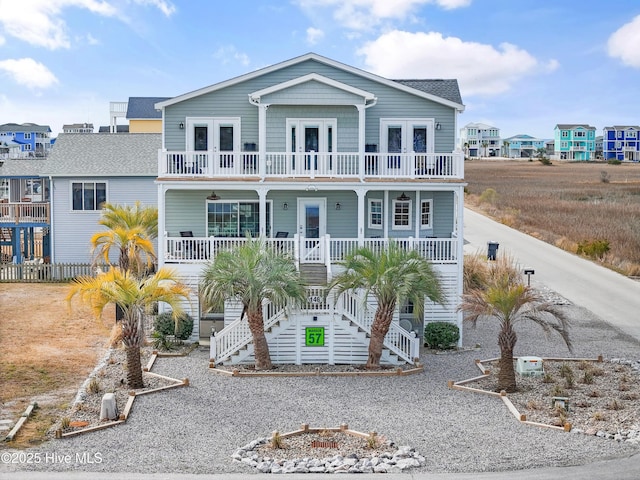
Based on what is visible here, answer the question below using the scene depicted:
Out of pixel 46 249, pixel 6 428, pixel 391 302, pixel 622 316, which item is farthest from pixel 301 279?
pixel 46 249

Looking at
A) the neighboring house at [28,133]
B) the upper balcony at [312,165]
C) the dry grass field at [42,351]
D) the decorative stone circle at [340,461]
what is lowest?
the decorative stone circle at [340,461]

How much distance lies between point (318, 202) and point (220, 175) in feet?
12.8

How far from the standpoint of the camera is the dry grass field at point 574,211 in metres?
46.3

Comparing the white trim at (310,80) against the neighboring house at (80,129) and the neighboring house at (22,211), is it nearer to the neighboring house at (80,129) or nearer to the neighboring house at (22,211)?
the neighboring house at (22,211)

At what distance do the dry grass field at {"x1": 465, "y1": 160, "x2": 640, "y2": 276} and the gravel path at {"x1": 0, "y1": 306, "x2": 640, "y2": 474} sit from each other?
73.2 ft

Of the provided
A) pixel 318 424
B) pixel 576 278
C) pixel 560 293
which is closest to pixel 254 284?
pixel 318 424

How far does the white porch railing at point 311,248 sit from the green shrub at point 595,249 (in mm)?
19599

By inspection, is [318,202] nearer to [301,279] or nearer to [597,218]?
[301,279]

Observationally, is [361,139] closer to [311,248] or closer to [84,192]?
[311,248]

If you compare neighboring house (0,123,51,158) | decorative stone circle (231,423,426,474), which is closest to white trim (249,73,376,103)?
decorative stone circle (231,423,426,474)

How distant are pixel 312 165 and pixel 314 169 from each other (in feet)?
1.23

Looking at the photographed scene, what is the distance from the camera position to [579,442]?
15969 mm

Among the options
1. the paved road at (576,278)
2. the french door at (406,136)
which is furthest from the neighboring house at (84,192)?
the paved road at (576,278)

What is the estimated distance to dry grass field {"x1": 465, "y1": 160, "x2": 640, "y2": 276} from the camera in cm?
4634
